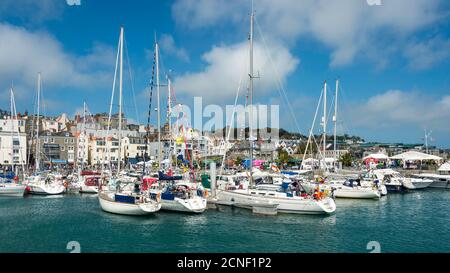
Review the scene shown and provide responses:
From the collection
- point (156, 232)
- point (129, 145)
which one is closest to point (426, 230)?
point (156, 232)

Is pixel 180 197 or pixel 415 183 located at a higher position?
pixel 180 197

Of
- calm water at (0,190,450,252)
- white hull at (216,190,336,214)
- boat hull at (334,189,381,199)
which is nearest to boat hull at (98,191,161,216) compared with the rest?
calm water at (0,190,450,252)

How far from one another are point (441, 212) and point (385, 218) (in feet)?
26.6

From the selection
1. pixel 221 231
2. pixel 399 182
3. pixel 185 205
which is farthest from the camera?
pixel 399 182

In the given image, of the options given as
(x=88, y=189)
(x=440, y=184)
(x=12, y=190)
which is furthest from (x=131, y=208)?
(x=440, y=184)

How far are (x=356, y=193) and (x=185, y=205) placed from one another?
23.5 meters

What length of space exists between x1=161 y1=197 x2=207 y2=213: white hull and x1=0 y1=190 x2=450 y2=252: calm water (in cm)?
75

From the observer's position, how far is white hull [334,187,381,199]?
142 feet

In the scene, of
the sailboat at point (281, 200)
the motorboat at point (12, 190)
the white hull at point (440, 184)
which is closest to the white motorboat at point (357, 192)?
the sailboat at point (281, 200)

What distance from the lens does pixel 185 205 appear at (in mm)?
30672

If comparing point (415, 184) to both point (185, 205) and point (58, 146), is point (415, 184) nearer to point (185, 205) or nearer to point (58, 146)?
point (185, 205)

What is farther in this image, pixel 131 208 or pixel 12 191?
pixel 12 191

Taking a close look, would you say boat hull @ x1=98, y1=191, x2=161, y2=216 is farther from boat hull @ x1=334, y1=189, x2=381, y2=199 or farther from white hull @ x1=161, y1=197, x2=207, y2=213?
boat hull @ x1=334, y1=189, x2=381, y2=199

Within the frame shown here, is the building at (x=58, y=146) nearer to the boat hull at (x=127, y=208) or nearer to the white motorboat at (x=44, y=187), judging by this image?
the white motorboat at (x=44, y=187)
